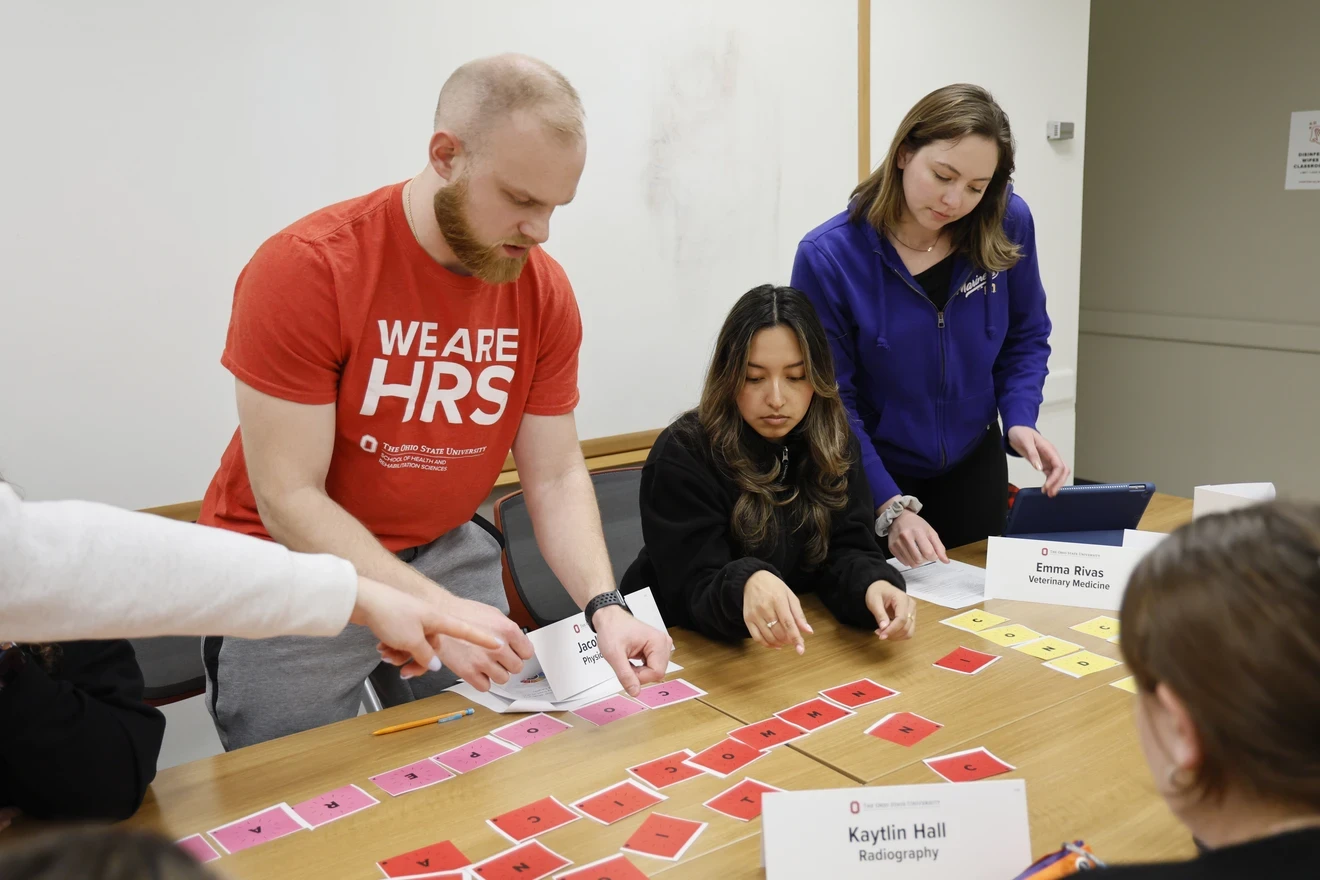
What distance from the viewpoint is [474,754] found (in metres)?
1.51

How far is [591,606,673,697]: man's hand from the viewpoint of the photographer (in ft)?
5.26

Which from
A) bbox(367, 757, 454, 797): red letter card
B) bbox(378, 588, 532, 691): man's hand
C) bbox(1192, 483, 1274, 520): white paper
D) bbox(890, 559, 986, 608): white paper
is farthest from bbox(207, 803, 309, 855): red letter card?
bbox(1192, 483, 1274, 520): white paper

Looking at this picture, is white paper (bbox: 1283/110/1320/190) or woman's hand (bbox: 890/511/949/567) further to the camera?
white paper (bbox: 1283/110/1320/190)

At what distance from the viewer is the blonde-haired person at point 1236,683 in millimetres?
759

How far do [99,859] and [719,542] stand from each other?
5.26 ft

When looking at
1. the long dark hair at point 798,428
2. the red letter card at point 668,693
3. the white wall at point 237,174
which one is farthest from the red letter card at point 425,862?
the white wall at point 237,174

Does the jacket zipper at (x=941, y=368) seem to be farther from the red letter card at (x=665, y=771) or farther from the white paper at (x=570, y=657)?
the red letter card at (x=665, y=771)

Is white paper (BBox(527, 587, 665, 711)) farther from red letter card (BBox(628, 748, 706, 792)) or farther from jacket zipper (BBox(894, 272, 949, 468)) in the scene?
jacket zipper (BBox(894, 272, 949, 468))

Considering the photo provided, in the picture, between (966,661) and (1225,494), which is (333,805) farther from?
(1225,494)

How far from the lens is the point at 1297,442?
5.08 m

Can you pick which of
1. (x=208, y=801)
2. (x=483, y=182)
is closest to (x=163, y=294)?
(x=483, y=182)

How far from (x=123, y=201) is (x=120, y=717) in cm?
158

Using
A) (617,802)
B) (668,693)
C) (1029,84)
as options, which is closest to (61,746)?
(617,802)

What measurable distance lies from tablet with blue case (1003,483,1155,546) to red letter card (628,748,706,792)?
117 centimetres
